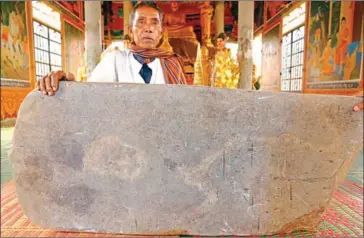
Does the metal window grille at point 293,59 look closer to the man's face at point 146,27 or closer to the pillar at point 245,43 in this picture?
the pillar at point 245,43

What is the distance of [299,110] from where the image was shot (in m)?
1.26

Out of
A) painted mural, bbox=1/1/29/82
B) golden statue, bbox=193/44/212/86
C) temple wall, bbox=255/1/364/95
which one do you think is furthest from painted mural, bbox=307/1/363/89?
painted mural, bbox=1/1/29/82

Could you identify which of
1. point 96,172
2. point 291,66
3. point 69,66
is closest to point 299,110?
point 96,172

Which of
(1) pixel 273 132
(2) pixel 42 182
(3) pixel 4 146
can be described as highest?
(1) pixel 273 132

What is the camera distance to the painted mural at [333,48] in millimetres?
5750

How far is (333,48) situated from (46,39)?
828 cm

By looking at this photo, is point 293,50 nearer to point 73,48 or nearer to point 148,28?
point 73,48

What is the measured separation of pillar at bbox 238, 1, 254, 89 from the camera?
19.9 ft

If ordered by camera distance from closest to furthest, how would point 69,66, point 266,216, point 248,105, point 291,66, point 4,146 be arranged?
point 248,105 → point 266,216 → point 4,146 → point 291,66 → point 69,66

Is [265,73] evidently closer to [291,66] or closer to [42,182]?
[291,66]

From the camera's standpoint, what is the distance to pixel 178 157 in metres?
1.28

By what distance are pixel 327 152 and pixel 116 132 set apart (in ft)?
3.38

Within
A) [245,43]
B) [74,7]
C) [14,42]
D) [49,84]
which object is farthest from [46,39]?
[49,84]

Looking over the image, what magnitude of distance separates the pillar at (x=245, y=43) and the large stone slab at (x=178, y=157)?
4.86m
